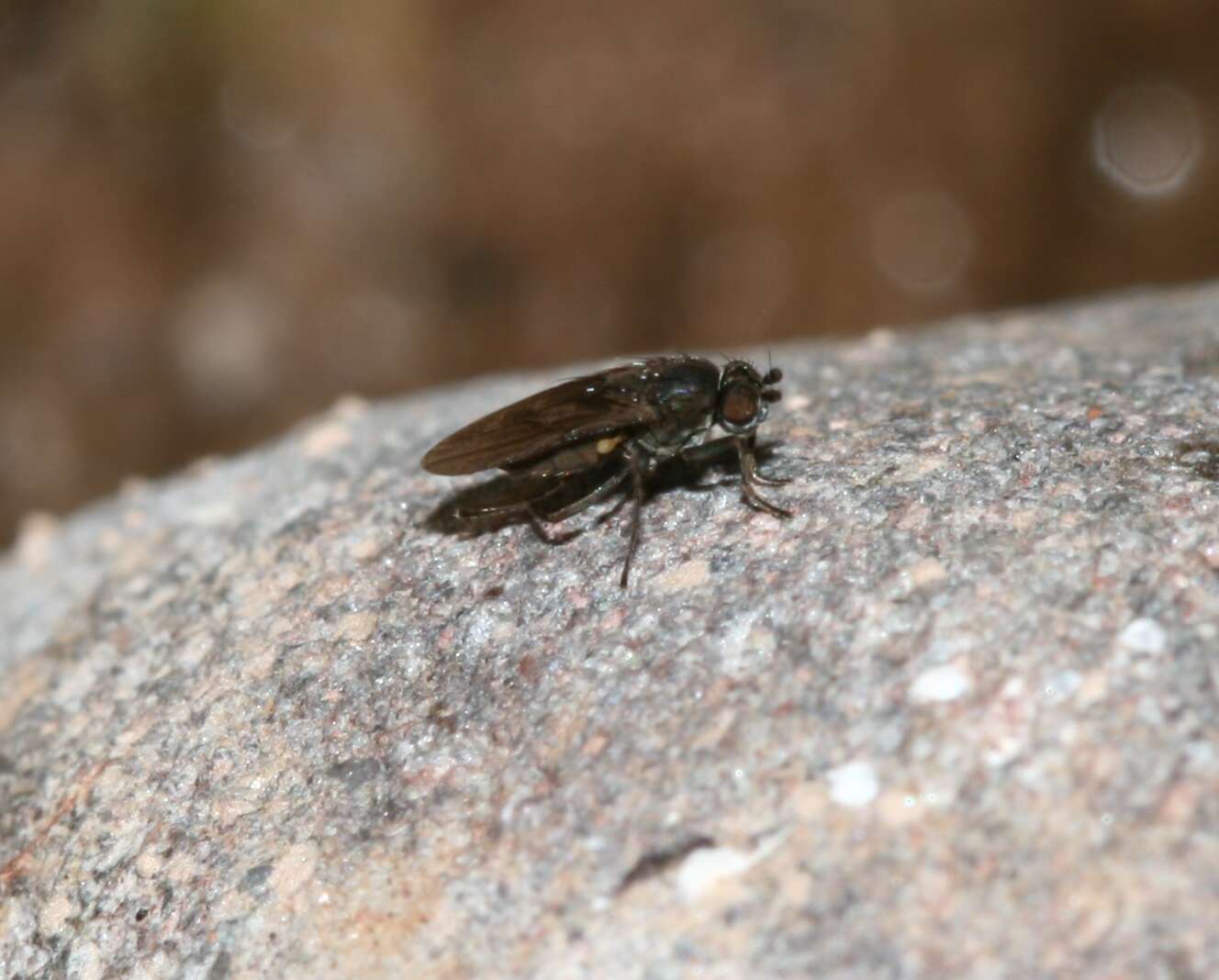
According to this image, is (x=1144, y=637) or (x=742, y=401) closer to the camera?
(x=1144, y=637)

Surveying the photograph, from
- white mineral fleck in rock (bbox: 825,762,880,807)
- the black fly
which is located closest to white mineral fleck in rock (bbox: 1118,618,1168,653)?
white mineral fleck in rock (bbox: 825,762,880,807)

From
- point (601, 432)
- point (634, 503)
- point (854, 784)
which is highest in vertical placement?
point (601, 432)

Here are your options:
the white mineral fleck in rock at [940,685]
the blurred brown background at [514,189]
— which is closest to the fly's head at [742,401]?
the white mineral fleck in rock at [940,685]

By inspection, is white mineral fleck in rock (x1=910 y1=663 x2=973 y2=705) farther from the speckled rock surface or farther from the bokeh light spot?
the bokeh light spot

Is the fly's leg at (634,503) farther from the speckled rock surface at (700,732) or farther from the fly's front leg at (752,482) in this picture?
the fly's front leg at (752,482)

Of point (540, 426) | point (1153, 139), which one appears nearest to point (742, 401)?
point (540, 426)

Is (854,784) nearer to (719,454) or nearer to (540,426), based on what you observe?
(719,454)
